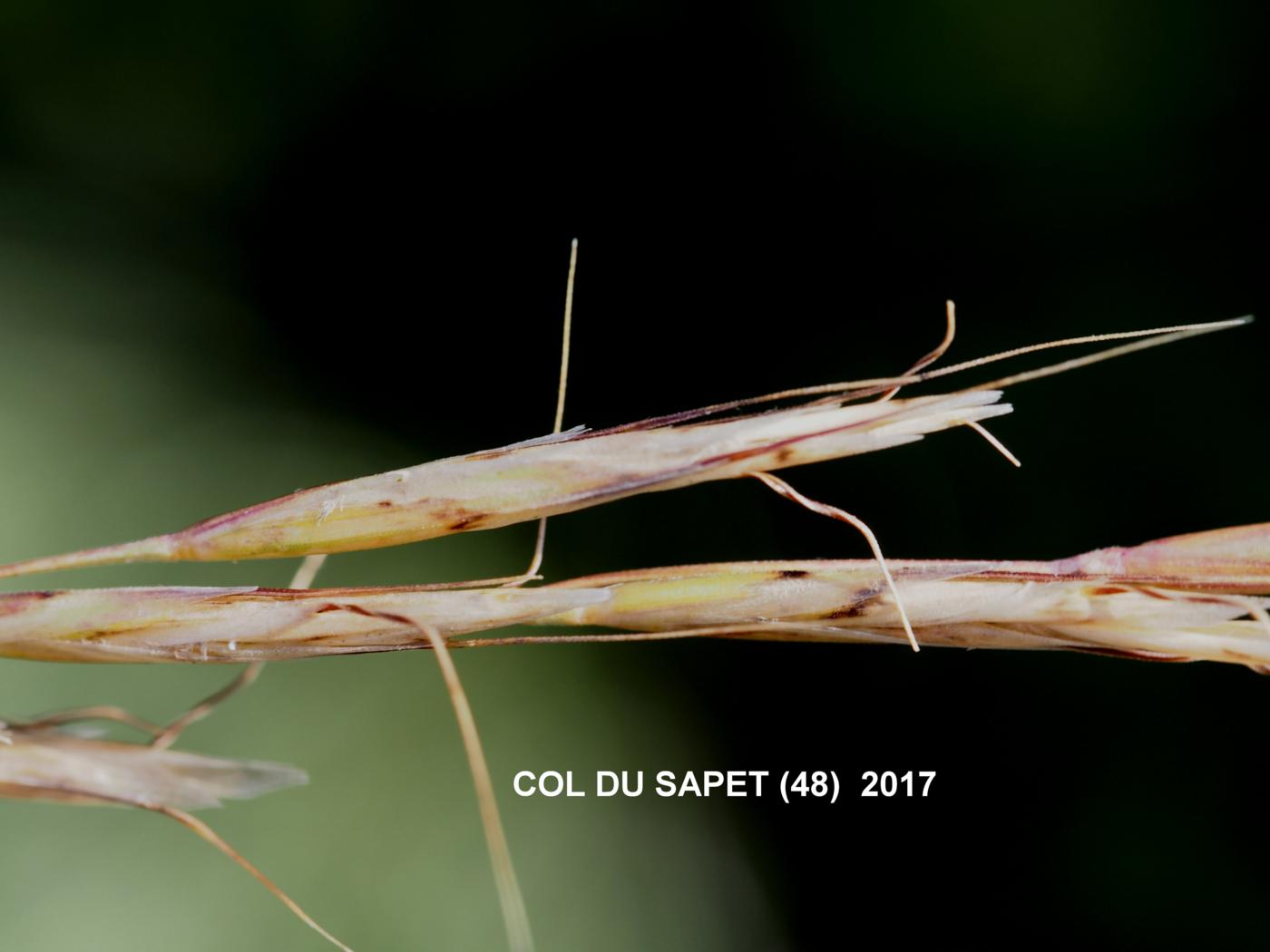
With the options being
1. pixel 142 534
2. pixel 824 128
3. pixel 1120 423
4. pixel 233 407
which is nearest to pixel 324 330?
pixel 233 407

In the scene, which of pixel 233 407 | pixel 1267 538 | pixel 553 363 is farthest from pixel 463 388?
pixel 1267 538

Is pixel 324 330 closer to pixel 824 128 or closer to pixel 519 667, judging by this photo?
pixel 519 667

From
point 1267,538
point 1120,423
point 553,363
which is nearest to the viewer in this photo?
point 1267,538

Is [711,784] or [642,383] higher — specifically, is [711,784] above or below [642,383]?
below

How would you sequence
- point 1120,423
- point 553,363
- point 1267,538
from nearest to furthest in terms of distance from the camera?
point 1267,538
point 1120,423
point 553,363

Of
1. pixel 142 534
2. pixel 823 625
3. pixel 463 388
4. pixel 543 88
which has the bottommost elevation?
pixel 823 625

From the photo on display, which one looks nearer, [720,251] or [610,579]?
[610,579]

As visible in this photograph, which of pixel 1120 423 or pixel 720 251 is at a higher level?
pixel 720 251
